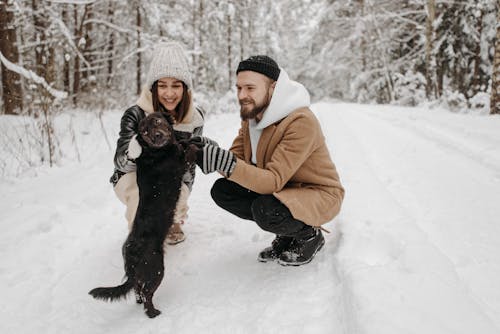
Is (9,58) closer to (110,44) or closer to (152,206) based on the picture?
(110,44)

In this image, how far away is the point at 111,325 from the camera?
6.51ft

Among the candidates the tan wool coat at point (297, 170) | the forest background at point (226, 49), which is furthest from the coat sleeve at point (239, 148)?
the forest background at point (226, 49)

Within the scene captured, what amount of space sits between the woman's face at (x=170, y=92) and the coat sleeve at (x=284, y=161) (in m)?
1.08

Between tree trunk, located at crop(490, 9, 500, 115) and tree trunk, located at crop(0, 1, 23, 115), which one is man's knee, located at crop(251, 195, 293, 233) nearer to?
tree trunk, located at crop(0, 1, 23, 115)

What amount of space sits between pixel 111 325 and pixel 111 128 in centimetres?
665

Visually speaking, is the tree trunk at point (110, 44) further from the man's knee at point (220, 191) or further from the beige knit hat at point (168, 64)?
the man's knee at point (220, 191)

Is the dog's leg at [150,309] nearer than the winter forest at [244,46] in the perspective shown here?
Yes

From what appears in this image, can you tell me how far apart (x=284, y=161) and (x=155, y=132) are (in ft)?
2.84

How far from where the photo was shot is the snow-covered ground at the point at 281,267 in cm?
173

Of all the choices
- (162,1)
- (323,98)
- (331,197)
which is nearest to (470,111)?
(331,197)

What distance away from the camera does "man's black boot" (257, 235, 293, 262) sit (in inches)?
99.3

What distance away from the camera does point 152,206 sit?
81.2 inches

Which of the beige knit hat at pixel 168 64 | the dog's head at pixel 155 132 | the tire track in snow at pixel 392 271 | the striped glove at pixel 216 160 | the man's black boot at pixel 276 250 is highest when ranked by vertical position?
the beige knit hat at pixel 168 64

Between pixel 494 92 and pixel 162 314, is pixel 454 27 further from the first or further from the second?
pixel 162 314
